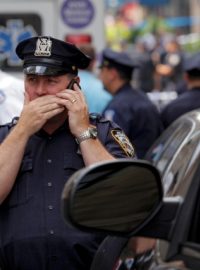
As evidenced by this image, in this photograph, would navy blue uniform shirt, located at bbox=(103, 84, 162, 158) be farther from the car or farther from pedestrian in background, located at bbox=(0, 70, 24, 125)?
the car

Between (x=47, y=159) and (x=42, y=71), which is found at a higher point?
(x=42, y=71)

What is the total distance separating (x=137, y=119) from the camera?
9047mm

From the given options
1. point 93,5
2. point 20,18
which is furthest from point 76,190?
point 93,5

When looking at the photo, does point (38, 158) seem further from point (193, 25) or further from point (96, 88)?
point (193, 25)

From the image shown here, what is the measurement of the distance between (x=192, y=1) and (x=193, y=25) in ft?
12.2

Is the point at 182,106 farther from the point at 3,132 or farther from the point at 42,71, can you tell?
the point at 42,71

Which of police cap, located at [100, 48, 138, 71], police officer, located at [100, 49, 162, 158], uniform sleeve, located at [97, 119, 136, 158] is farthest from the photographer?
police cap, located at [100, 48, 138, 71]

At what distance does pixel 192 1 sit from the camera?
68.8 meters

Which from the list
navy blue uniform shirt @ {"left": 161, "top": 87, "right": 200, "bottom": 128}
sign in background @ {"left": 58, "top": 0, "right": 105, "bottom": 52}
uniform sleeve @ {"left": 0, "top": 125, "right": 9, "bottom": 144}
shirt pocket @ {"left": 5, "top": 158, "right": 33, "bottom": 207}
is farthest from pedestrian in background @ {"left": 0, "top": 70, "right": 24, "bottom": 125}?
sign in background @ {"left": 58, "top": 0, "right": 105, "bottom": 52}

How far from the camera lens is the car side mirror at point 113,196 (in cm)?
317

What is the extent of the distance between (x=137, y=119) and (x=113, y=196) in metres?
5.86

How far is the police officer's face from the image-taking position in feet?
14.4

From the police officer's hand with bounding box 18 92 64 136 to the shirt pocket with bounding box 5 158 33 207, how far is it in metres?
0.14

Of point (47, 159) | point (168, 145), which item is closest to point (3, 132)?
point (47, 159)
